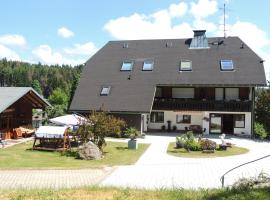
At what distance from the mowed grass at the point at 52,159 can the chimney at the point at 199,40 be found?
17.2 meters

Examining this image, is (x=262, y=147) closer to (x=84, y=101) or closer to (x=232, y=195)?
(x=84, y=101)

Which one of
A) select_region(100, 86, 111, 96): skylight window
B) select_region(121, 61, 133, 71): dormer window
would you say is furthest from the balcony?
select_region(100, 86, 111, 96): skylight window

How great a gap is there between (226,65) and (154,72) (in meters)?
6.59

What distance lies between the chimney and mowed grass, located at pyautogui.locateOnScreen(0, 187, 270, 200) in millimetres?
31329

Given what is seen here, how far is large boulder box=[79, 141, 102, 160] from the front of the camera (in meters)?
23.4

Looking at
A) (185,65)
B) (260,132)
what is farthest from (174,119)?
(260,132)

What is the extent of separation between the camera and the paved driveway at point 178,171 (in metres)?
17.7

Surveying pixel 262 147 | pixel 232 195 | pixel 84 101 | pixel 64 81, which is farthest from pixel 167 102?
pixel 64 81

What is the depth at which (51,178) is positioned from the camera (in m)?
18.2

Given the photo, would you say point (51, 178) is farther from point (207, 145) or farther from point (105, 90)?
point (105, 90)

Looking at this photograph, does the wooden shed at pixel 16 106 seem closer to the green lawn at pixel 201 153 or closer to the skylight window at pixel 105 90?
the skylight window at pixel 105 90

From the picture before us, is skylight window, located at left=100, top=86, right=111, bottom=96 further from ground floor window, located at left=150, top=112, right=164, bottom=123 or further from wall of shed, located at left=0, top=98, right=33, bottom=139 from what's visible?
wall of shed, located at left=0, top=98, right=33, bottom=139

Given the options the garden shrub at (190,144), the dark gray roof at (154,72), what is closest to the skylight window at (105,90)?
the dark gray roof at (154,72)

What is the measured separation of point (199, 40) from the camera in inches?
1644
